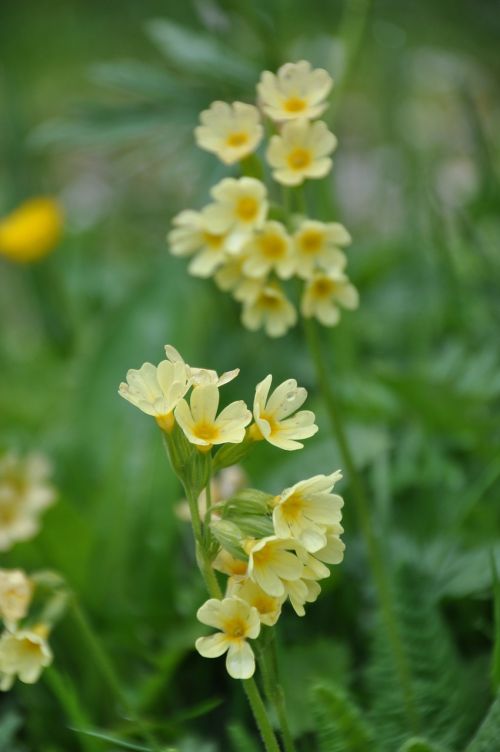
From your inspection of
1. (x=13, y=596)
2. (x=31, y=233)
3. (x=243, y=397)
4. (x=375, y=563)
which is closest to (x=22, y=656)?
(x=13, y=596)

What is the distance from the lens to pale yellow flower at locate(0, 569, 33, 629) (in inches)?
26.4

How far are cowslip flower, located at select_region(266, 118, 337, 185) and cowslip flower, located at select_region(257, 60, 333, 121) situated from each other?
0.01m

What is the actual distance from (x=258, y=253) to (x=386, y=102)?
1.07 metres

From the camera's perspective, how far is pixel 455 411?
105 cm

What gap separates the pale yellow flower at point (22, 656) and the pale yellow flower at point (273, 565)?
17 centimetres

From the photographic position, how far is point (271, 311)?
31.4 inches

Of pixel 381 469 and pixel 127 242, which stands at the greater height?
pixel 381 469

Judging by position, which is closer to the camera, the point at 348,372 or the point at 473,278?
the point at 348,372

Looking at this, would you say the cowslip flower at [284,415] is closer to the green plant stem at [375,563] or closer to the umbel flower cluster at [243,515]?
the umbel flower cluster at [243,515]

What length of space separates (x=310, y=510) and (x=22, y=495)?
539 millimetres

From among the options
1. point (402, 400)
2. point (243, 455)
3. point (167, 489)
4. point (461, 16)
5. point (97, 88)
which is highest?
point (461, 16)

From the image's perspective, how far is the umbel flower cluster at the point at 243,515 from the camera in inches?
21.9

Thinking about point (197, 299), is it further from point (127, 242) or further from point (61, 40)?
point (61, 40)

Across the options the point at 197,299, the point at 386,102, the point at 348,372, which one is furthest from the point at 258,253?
the point at 386,102
